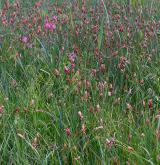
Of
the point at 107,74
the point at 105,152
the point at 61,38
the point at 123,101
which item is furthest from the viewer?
the point at 61,38

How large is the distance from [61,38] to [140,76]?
877 millimetres

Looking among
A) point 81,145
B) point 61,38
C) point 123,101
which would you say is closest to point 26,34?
point 61,38

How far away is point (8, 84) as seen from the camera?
2.74 meters

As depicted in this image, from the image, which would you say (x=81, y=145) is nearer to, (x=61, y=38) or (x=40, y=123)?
(x=40, y=123)

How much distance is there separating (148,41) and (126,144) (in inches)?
58.4

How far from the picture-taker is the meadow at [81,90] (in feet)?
6.59

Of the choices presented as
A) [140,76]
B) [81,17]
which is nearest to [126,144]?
[140,76]

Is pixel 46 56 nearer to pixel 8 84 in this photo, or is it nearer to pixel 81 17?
pixel 8 84

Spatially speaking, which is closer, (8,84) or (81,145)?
(81,145)

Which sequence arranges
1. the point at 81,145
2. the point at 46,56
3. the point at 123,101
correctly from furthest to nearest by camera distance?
the point at 46,56, the point at 123,101, the point at 81,145

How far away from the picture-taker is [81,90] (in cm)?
243

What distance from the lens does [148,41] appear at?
3.35 meters

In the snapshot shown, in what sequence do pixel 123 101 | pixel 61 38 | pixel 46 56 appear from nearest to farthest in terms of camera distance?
pixel 123 101
pixel 46 56
pixel 61 38

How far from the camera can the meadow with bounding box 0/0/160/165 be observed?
6.59 feet
